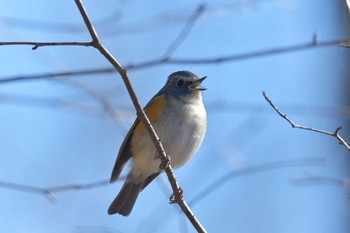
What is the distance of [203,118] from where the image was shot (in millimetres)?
5453

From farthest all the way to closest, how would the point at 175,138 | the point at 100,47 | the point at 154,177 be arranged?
the point at 154,177, the point at 175,138, the point at 100,47

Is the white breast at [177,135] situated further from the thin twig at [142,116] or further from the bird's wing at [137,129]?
the thin twig at [142,116]

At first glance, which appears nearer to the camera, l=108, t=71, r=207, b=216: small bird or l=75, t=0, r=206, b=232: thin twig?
l=75, t=0, r=206, b=232: thin twig

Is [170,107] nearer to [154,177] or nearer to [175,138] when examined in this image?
[175,138]

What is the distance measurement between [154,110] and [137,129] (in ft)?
0.67

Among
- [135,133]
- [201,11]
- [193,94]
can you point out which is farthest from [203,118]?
[201,11]

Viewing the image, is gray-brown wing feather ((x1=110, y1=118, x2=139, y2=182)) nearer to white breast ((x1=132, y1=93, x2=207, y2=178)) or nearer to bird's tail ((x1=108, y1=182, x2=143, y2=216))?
white breast ((x1=132, y1=93, x2=207, y2=178))

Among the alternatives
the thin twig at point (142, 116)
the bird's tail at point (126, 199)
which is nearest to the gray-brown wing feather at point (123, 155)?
the bird's tail at point (126, 199)

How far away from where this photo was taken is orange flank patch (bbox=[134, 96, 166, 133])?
5.30m

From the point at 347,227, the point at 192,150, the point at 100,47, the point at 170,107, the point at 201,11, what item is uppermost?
the point at 100,47

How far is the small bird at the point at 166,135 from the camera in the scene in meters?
5.25

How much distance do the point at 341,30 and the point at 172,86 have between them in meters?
3.70

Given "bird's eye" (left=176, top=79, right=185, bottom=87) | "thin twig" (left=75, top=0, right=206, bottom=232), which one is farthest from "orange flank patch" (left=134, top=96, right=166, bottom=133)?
"thin twig" (left=75, top=0, right=206, bottom=232)

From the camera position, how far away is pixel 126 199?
5.71 m
